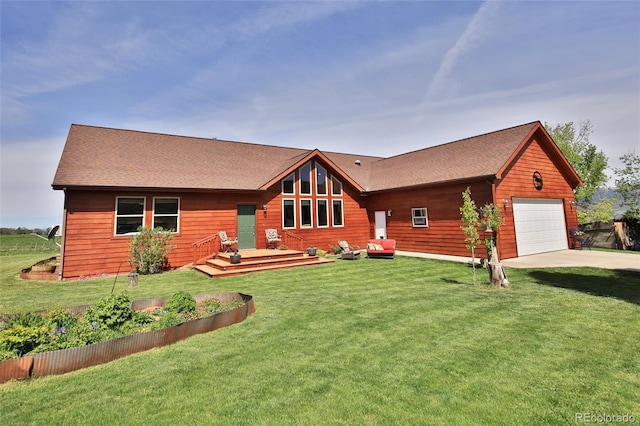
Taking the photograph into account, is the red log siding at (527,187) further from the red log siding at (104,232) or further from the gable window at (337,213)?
the red log siding at (104,232)

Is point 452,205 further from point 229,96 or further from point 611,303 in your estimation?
point 229,96

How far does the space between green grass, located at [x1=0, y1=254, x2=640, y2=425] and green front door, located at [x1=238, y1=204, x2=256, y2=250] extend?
7554mm

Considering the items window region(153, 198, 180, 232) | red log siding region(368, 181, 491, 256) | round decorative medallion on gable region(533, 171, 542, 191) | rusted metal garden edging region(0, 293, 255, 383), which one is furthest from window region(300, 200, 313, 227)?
round decorative medallion on gable region(533, 171, 542, 191)

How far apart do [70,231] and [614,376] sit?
1441 centimetres

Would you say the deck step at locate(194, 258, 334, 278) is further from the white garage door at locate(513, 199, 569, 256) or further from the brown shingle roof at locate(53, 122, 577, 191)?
the white garage door at locate(513, 199, 569, 256)

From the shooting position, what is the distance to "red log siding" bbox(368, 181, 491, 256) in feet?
42.1

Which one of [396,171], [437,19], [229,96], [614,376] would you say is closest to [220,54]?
[229,96]

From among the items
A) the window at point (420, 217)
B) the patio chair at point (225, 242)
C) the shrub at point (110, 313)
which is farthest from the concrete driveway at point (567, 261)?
the shrub at point (110, 313)

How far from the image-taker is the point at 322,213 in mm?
15758

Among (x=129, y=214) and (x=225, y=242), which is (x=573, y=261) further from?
(x=129, y=214)

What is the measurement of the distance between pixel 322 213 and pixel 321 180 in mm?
1852

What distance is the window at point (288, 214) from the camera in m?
14.6

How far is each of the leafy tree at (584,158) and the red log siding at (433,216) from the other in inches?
718

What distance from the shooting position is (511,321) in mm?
4977
